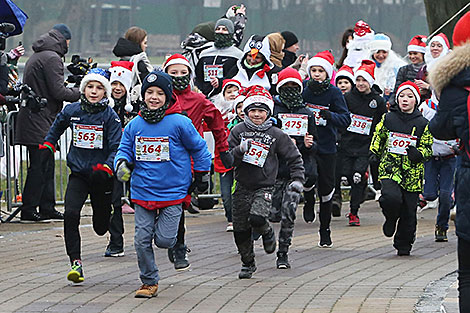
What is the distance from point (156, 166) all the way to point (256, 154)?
1306 millimetres

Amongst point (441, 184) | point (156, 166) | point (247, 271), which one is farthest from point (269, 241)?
point (441, 184)

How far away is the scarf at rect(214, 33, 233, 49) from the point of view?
15.1 metres

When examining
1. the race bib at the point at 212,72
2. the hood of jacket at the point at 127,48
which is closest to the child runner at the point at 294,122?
the hood of jacket at the point at 127,48

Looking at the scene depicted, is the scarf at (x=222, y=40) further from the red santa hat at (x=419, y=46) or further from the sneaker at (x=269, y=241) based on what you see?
the sneaker at (x=269, y=241)

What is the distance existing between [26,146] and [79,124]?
4450mm

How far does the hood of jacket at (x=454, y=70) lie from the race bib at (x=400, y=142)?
14.8 ft

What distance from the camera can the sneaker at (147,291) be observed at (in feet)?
28.9

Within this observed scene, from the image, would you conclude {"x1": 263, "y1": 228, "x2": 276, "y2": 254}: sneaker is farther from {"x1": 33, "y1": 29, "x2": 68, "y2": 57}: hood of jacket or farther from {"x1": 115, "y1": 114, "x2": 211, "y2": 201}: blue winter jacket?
{"x1": 33, "y1": 29, "x2": 68, "y2": 57}: hood of jacket

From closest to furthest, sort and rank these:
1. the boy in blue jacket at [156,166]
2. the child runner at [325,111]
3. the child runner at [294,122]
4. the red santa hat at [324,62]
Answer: the boy in blue jacket at [156,166] → the child runner at [294,122] → the child runner at [325,111] → the red santa hat at [324,62]

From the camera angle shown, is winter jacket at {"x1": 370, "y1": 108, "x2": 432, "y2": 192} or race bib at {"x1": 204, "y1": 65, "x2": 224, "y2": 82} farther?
race bib at {"x1": 204, "y1": 65, "x2": 224, "y2": 82}

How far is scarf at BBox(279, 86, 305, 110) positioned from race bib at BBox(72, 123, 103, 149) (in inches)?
91.7

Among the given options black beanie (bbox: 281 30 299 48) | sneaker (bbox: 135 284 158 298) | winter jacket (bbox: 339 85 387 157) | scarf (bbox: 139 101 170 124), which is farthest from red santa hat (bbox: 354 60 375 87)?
sneaker (bbox: 135 284 158 298)

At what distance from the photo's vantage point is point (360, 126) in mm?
14844

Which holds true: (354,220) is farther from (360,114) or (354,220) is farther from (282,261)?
(282,261)
